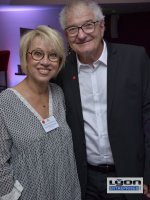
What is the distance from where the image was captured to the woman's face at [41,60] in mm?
1613

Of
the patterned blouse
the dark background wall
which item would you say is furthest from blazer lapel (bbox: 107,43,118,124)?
the dark background wall

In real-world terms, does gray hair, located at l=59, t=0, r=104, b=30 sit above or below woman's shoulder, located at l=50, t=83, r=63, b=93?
above

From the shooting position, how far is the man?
1.71m

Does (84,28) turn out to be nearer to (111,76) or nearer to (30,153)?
(111,76)

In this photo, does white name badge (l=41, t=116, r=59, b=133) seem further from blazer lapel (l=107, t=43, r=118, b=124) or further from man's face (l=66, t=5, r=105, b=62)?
man's face (l=66, t=5, r=105, b=62)

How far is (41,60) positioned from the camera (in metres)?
1.61

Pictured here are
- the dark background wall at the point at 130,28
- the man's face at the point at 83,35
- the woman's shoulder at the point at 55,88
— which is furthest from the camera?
the dark background wall at the point at 130,28

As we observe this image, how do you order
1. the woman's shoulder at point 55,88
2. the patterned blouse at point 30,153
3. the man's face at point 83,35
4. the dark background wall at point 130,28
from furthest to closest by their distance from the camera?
1. the dark background wall at point 130,28
2. the woman's shoulder at point 55,88
3. the man's face at point 83,35
4. the patterned blouse at point 30,153

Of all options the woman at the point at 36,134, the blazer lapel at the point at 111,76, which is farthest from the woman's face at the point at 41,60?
the blazer lapel at the point at 111,76

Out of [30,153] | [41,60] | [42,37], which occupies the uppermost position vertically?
[42,37]

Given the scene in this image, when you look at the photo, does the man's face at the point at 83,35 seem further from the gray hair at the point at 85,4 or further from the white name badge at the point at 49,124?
the white name badge at the point at 49,124

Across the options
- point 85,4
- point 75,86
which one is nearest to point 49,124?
point 75,86

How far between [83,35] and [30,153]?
26.2 inches

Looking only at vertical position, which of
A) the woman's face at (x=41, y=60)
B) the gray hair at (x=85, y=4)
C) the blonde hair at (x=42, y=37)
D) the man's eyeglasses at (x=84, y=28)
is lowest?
the woman's face at (x=41, y=60)
